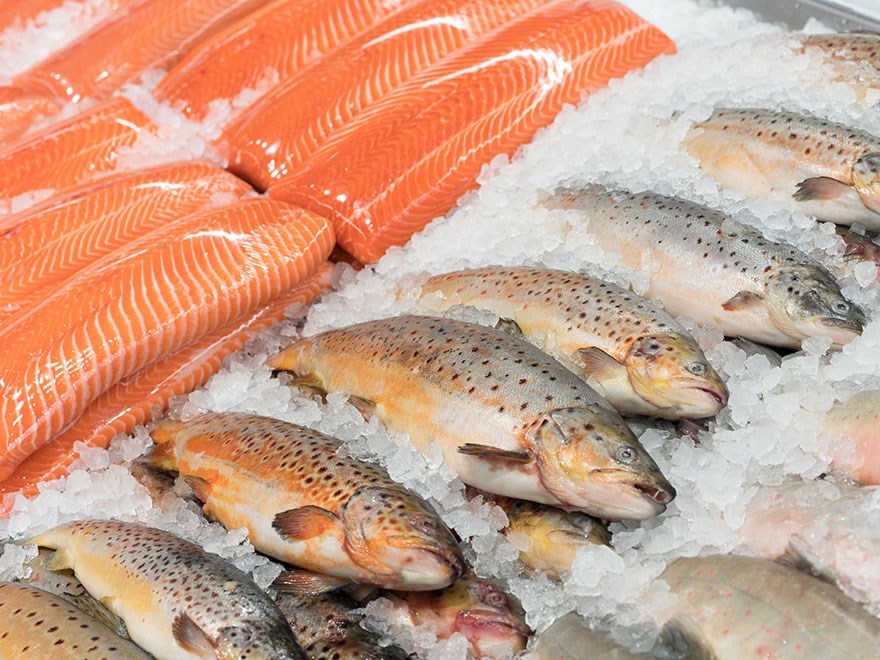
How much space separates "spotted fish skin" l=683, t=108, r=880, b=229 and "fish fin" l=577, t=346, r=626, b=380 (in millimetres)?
847

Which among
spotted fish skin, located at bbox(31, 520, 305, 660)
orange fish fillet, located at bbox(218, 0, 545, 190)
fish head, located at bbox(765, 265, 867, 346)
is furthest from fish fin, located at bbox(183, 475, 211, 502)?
orange fish fillet, located at bbox(218, 0, 545, 190)

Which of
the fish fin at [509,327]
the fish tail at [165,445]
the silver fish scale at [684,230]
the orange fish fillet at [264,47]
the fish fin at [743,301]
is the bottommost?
the fish tail at [165,445]

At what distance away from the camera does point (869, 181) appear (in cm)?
238

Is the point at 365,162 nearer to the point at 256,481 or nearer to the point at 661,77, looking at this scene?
the point at 661,77

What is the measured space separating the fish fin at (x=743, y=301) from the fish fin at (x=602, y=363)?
1.18 feet

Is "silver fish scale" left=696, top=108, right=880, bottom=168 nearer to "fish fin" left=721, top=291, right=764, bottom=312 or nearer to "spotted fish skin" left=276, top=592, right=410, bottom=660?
"fish fin" left=721, top=291, right=764, bottom=312

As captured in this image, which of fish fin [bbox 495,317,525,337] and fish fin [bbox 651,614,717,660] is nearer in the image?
fish fin [bbox 651,614,717,660]

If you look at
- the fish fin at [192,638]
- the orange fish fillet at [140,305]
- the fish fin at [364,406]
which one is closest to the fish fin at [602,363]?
the fish fin at [364,406]

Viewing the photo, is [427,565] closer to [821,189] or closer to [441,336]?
[441,336]

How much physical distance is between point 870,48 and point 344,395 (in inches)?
87.6

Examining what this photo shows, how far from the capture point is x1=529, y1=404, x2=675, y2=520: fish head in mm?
1733

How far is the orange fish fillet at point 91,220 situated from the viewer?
2.87m

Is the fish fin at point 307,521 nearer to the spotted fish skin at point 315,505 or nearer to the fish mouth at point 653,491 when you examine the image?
the spotted fish skin at point 315,505

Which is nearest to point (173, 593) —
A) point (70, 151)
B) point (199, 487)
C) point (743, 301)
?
point (199, 487)
